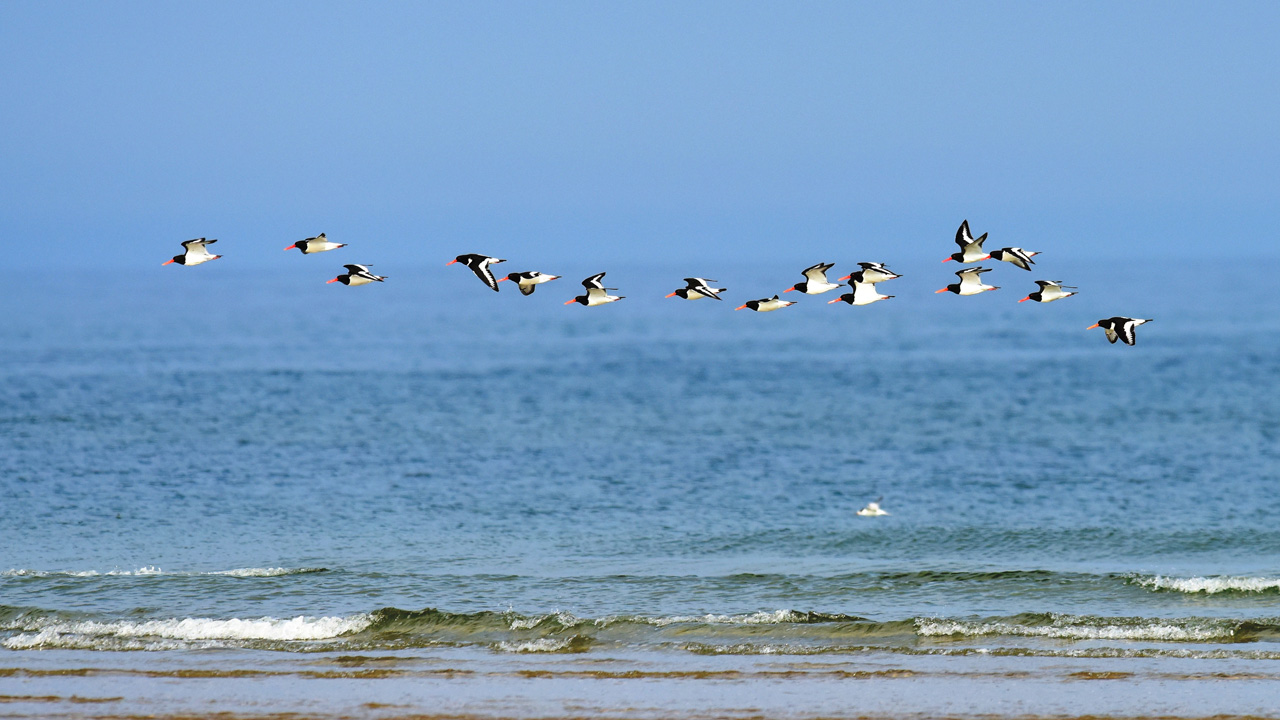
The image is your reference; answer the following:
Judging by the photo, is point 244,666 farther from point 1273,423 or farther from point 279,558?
point 1273,423

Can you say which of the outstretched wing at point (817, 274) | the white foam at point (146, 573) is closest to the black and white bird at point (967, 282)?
the outstretched wing at point (817, 274)

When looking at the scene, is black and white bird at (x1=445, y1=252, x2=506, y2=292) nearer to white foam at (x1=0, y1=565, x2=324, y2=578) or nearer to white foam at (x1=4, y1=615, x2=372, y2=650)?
white foam at (x1=4, y1=615, x2=372, y2=650)

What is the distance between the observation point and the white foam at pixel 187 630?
23.9 m

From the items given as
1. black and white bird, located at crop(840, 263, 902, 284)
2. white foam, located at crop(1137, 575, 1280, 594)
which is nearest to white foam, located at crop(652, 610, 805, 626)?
black and white bird, located at crop(840, 263, 902, 284)

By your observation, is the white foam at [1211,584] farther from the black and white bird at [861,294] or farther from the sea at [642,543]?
the black and white bird at [861,294]

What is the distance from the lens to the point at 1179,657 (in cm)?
2217

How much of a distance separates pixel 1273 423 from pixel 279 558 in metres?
38.6

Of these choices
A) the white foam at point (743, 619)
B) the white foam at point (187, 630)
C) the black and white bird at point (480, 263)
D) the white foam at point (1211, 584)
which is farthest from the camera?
the white foam at point (1211, 584)

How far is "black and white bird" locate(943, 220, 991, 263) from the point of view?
2023 cm

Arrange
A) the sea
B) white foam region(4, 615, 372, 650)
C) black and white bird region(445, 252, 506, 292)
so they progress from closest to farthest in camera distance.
Result: black and white bird region(445, 252, 506, 292)
the sea
white foam region(4, 615, 372, 650)

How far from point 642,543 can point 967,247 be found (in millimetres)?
14480

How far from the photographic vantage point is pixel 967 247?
68.4 ft

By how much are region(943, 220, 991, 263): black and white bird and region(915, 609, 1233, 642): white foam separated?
24.4 ft

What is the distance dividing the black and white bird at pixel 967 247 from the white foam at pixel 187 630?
12.6 m
